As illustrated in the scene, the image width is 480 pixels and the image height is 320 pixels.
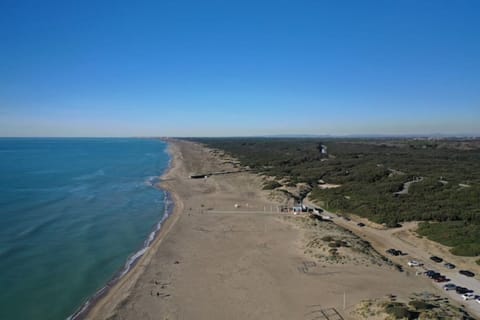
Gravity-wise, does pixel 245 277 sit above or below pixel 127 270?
above

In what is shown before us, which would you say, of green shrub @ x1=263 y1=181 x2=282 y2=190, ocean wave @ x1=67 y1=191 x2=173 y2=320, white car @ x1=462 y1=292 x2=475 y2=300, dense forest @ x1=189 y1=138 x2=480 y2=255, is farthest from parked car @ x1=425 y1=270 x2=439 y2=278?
green shrub @ x1=263 y1=181 x2=282 y2=190

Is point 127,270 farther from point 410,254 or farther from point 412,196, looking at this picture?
point 412,196

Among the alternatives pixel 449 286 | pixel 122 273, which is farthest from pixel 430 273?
pixel 122 273

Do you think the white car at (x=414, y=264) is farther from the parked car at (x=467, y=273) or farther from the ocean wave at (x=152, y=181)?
the ocean wave at (x=152, y=181)

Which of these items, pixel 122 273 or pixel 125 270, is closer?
pixel 122 273

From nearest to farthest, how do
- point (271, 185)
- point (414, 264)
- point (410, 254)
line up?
1. point (414, 264)
2. point (410, 254)
3. point (271, 185)

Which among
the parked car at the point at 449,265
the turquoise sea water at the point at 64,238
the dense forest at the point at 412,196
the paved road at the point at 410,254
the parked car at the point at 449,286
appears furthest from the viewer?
the dense forest at the point at 412,196

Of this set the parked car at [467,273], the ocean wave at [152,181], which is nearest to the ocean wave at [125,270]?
the ocean wave at [152,181]

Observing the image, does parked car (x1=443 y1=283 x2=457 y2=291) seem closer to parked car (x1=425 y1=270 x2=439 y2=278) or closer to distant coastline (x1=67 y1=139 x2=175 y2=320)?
parked car (x1=425 y1=270 x2=439 y2=278)

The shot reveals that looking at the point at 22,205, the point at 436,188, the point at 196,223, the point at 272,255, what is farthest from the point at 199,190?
the point at 436,188
